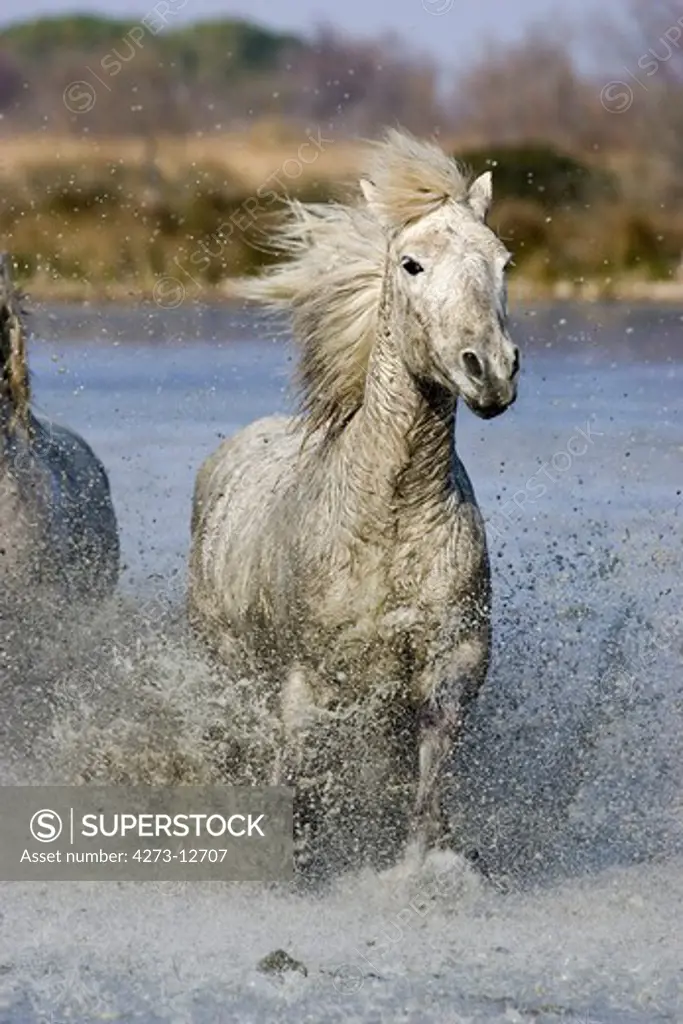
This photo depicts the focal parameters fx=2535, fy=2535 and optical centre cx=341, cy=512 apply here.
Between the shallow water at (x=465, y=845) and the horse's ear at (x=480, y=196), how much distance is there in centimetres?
92

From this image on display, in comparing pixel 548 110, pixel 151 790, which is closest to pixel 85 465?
pixel 151 790

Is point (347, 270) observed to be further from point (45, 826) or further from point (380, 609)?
point (45, 826)

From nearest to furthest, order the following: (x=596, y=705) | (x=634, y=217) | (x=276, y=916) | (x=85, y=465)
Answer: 1. (x=276, y=916)
2. (x=596, y=705)
3. (x=85, y=465)
4. (x=634, y=217)

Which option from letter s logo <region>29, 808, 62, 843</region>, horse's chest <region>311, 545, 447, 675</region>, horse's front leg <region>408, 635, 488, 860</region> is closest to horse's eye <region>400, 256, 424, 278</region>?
horse's chest <region>311, 545, 447, 675</region>

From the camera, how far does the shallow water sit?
571 cm

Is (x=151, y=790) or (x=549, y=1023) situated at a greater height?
(x=151, y=790)

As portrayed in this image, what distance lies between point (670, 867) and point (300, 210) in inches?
81.3

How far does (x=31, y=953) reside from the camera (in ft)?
19.6

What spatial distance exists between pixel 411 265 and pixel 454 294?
234 mm

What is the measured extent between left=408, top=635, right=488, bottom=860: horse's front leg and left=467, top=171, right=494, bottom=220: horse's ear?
1.06m

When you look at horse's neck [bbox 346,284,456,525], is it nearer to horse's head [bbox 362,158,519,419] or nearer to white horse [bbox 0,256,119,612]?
horse's head [bbox 362,158,519,419]

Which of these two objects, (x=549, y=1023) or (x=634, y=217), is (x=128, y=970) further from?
(x=634, y=217)

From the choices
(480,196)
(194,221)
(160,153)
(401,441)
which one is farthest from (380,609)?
(194,221)

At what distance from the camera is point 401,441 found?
624 cm
